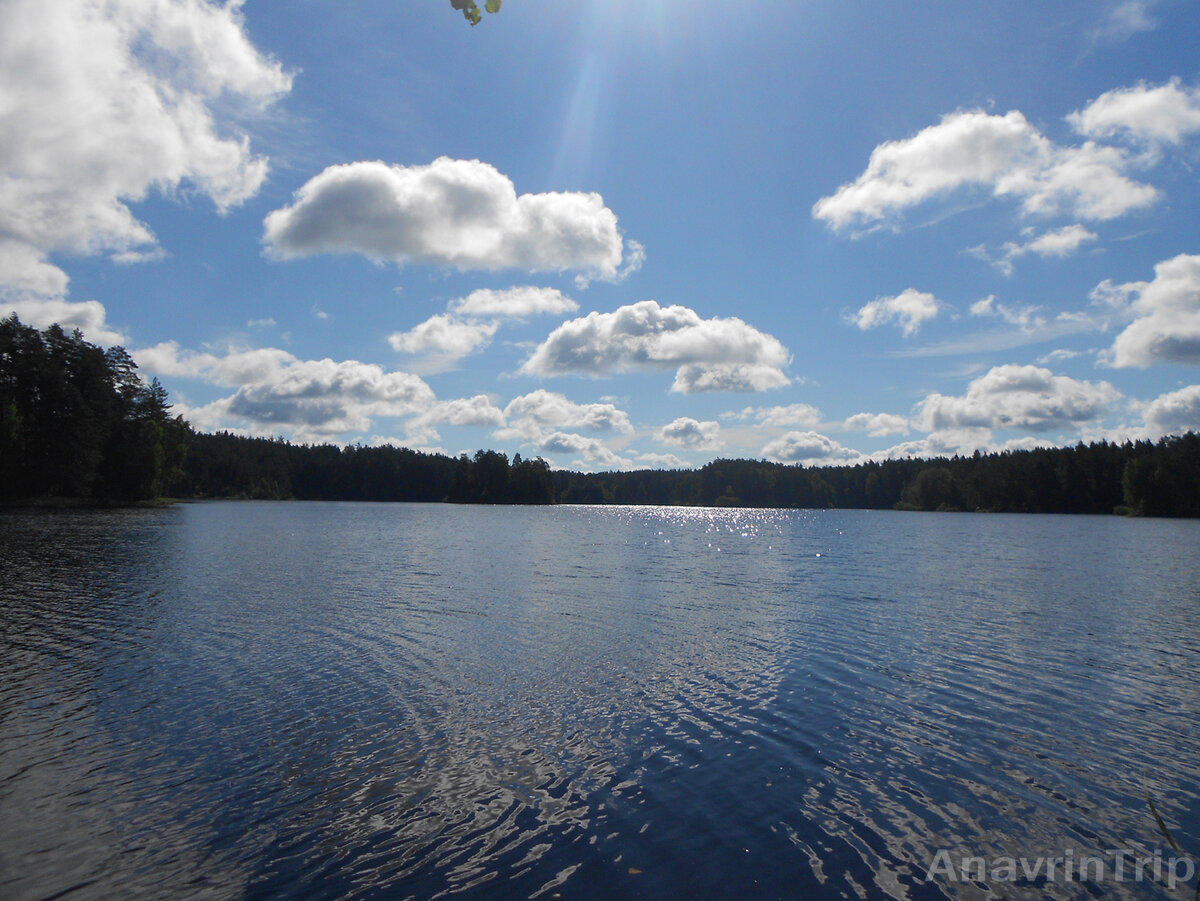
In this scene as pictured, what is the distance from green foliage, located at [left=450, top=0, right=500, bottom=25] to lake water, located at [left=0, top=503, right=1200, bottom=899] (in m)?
9.90

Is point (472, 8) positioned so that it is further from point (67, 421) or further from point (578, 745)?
point (67, 421)

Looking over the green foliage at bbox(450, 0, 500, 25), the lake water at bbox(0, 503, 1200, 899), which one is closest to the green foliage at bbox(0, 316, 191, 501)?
the lake water at bbox(0, 503, 1200, 899)

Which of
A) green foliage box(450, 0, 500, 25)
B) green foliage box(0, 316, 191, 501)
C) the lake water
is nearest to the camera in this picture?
green foliage box(450, 0, 500, 25)

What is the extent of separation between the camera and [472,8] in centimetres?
594

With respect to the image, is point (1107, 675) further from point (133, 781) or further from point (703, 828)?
point (133, 781)

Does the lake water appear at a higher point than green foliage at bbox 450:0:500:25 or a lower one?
lower

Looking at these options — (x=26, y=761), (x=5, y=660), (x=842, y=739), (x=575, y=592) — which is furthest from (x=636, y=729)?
(x=575, y=592)

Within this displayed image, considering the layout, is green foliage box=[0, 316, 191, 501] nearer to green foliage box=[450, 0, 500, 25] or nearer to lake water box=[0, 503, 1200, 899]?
lake water box=[0, 503, 1200, 899]

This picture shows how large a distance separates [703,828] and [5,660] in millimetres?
20635

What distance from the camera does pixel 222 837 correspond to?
9.95 meters

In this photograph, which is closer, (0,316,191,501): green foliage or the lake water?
the lake water

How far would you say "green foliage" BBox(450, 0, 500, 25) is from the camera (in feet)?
19.0

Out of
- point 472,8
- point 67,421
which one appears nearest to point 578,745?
point 472,8

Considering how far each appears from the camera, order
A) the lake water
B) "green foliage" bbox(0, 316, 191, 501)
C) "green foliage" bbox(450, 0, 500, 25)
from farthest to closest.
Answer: "green foliage" bbox(0, 316, 191, 501) < the lake water < "green foliage" bbox(450, 0, 500, 25)
